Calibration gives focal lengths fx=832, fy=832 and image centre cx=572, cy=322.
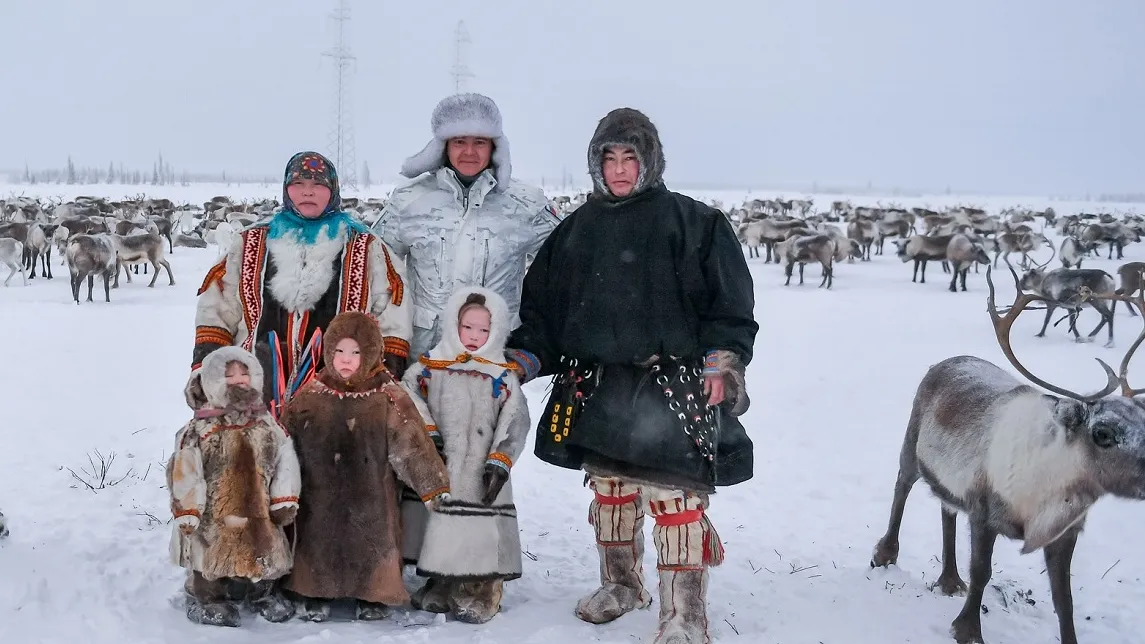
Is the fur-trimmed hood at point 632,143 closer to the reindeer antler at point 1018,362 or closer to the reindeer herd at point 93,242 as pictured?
the reindeer antler at point 1018,362

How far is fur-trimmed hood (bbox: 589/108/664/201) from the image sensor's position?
2.77 metres

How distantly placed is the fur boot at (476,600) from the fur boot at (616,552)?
32 centimetres

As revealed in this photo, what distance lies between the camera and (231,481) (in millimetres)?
2744

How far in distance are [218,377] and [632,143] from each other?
1.57 meters

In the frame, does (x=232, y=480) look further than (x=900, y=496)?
No

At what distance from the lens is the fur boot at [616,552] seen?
9.89 ft

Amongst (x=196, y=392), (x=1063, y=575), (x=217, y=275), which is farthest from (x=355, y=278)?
(x=1063, y=575)

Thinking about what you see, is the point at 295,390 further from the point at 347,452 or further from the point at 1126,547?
the point at 1126,547

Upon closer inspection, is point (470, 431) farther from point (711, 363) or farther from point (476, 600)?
point (711, 363)

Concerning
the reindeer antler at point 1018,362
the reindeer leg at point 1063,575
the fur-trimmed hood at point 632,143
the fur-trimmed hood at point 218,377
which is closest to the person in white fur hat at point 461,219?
the fur-trimmed hood at point 632,143

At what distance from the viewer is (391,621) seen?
296cm

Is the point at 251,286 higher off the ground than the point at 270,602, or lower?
higher

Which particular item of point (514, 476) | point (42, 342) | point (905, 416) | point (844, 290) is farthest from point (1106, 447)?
point (844, 290)

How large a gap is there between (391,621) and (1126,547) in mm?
3563
